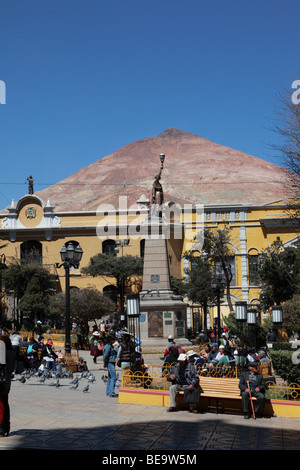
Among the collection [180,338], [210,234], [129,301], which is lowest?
[180,338]

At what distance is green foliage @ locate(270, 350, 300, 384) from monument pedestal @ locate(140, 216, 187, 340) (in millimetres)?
9765

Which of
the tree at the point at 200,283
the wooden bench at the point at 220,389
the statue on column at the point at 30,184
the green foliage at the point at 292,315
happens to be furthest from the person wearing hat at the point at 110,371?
the statue on column at the point at 30,184

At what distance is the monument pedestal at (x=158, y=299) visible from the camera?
21703mm

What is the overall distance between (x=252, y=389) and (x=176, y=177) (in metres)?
120

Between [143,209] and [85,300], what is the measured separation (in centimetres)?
1279

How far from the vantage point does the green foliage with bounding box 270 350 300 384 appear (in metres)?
11.2

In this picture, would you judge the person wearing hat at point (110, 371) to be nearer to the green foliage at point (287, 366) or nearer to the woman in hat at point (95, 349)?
the green foliage at point (287, 366)

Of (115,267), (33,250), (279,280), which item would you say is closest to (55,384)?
(279,280)

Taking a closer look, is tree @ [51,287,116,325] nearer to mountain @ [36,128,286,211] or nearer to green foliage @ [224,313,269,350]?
green foliage @ [224,313,269,350]

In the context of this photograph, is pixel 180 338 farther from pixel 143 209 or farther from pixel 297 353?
pixel 143 209

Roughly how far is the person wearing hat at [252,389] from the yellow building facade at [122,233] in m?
32.5

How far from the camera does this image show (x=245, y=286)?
42.8 metres

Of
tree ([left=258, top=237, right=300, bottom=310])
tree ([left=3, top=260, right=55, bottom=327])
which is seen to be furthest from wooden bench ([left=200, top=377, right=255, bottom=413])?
tree ([left=3, top=260, right=55, bottom=327])
